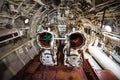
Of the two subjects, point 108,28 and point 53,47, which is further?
point 108,28

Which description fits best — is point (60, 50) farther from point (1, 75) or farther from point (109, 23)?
point (1, 75)

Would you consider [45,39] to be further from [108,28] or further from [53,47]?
[108,28]

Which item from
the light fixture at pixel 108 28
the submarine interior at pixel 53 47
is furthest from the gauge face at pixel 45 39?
the light fixture at pixel 108 28

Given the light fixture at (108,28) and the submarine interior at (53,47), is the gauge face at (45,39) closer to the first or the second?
the submarine interior at (53,47)

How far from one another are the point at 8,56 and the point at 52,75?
144 centimetres

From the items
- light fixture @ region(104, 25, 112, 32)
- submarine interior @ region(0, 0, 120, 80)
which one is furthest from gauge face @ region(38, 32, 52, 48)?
light fixture @ region(104, 25, 112, 32)

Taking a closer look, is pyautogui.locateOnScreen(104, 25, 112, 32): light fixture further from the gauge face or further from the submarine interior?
the gauge face

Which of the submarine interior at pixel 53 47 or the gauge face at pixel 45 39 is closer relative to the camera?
the submarine interior at pixel 53 47

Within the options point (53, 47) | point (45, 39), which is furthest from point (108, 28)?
point (45, 39)

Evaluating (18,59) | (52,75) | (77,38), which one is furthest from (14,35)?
(77,38)

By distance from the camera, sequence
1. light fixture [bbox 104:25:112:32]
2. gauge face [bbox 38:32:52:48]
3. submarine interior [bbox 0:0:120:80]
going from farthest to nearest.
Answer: light fixture [bbox 104:25:112:32], gauge face [bbox 38:32:52:48], submarine interior [bbox 0:0:120:80]

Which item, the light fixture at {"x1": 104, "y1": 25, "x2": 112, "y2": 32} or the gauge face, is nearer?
the gauge face

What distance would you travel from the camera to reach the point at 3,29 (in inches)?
166

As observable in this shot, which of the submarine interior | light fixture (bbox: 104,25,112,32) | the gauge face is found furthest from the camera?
light fixture (bbox: 104,25,112,32)
